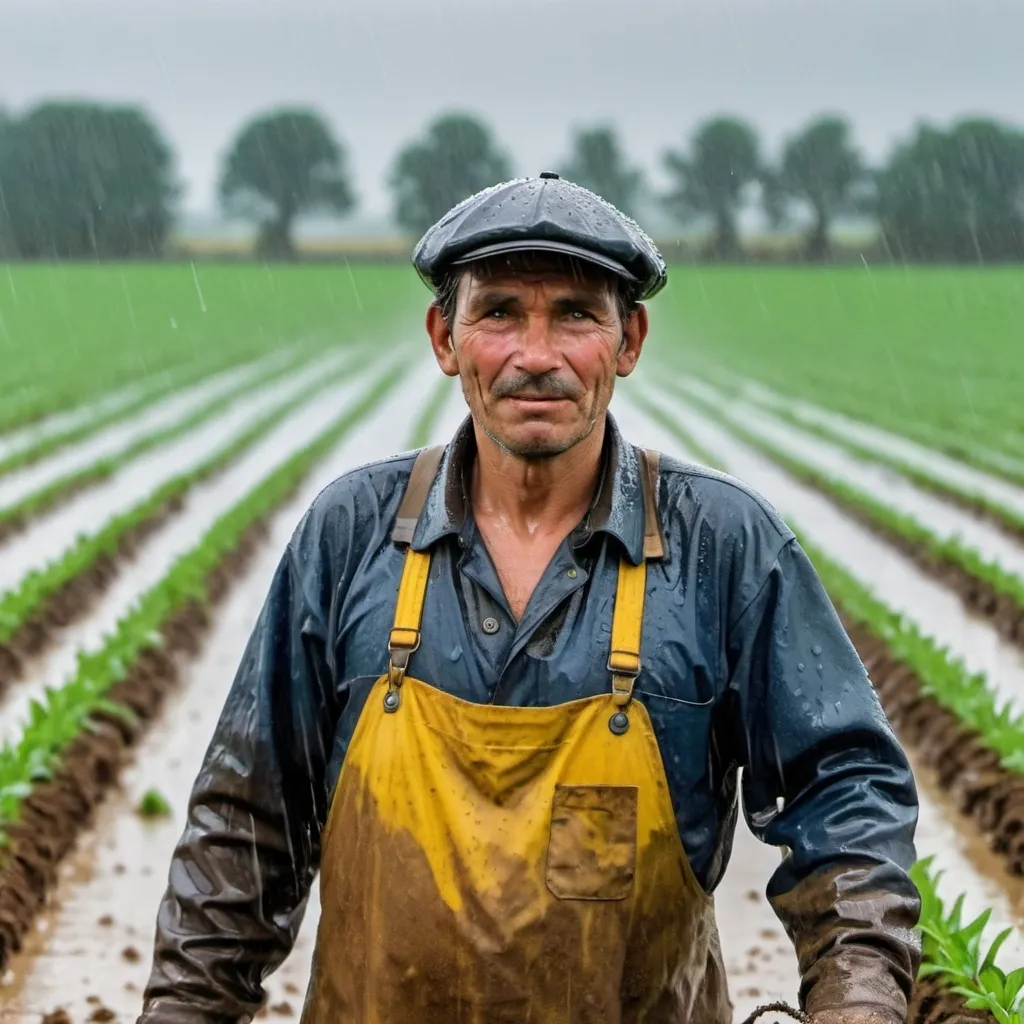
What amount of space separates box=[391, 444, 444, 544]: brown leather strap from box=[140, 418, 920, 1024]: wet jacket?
0.01 m

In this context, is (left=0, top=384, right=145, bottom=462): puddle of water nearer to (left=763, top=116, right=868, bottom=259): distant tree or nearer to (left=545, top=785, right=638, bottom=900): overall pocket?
(left=545, top=785, right=638, bottom=900): overall pocket

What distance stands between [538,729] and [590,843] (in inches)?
5.7

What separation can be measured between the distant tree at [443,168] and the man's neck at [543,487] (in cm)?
8978

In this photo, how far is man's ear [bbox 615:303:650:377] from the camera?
201 cm

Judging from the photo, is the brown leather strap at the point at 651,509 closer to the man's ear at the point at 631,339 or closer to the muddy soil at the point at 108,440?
the man's ear at the point at 631,339

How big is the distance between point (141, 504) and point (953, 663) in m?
6.35

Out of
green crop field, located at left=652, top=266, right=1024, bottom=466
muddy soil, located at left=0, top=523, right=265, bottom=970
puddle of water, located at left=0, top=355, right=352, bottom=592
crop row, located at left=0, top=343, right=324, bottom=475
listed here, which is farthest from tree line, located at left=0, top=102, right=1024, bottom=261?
muddy soil, located at left=0, top=523, right=265, bottom=970

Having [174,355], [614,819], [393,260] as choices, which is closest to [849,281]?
[393,260]

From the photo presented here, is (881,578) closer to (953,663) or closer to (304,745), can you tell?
(953,663)

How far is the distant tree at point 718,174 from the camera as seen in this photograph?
279ft

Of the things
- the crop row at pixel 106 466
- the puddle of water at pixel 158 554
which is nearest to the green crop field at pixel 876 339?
the puddle of water at pixel 158 554

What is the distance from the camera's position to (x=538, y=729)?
70.8 inches

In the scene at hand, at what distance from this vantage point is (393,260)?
77688mm

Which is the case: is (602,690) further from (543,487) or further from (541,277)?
(541,277)
